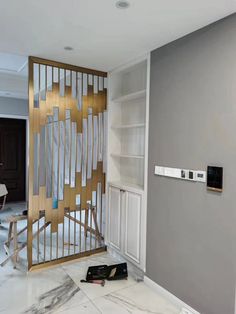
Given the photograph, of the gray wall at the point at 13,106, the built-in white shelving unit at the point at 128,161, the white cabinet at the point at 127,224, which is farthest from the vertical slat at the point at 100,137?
the gray wall at the point at 13,106

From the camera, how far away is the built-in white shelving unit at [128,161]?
8.96 ft

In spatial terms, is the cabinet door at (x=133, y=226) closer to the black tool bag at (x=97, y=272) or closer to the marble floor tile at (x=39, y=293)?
the black tool bag at (x=97, y=272)

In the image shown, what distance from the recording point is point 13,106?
5867mm

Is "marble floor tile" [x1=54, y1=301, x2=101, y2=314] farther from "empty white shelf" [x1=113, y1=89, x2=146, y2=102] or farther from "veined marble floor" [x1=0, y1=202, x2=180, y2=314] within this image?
"empty white shelf" [x1=113, y1=89, x2=146, y2=102]

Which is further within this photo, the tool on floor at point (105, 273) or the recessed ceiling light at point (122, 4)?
the tool on floor at point (105, 273)

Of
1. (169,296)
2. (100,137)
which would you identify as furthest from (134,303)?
(100,137)

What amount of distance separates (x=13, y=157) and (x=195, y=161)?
17.3 feet

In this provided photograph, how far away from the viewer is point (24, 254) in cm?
324

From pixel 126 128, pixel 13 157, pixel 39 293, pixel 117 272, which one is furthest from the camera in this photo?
pixel 13 157

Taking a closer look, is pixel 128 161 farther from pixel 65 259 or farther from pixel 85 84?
pixel 65 259

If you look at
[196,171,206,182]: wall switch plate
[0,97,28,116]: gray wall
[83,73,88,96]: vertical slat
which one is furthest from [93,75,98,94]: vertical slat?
[0,97,28,116]: gray wall

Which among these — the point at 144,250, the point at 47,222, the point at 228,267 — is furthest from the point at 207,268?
the point at 47,222

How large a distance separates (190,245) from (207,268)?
217 mm

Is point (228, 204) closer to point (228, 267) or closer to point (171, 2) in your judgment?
point (228, 267)
